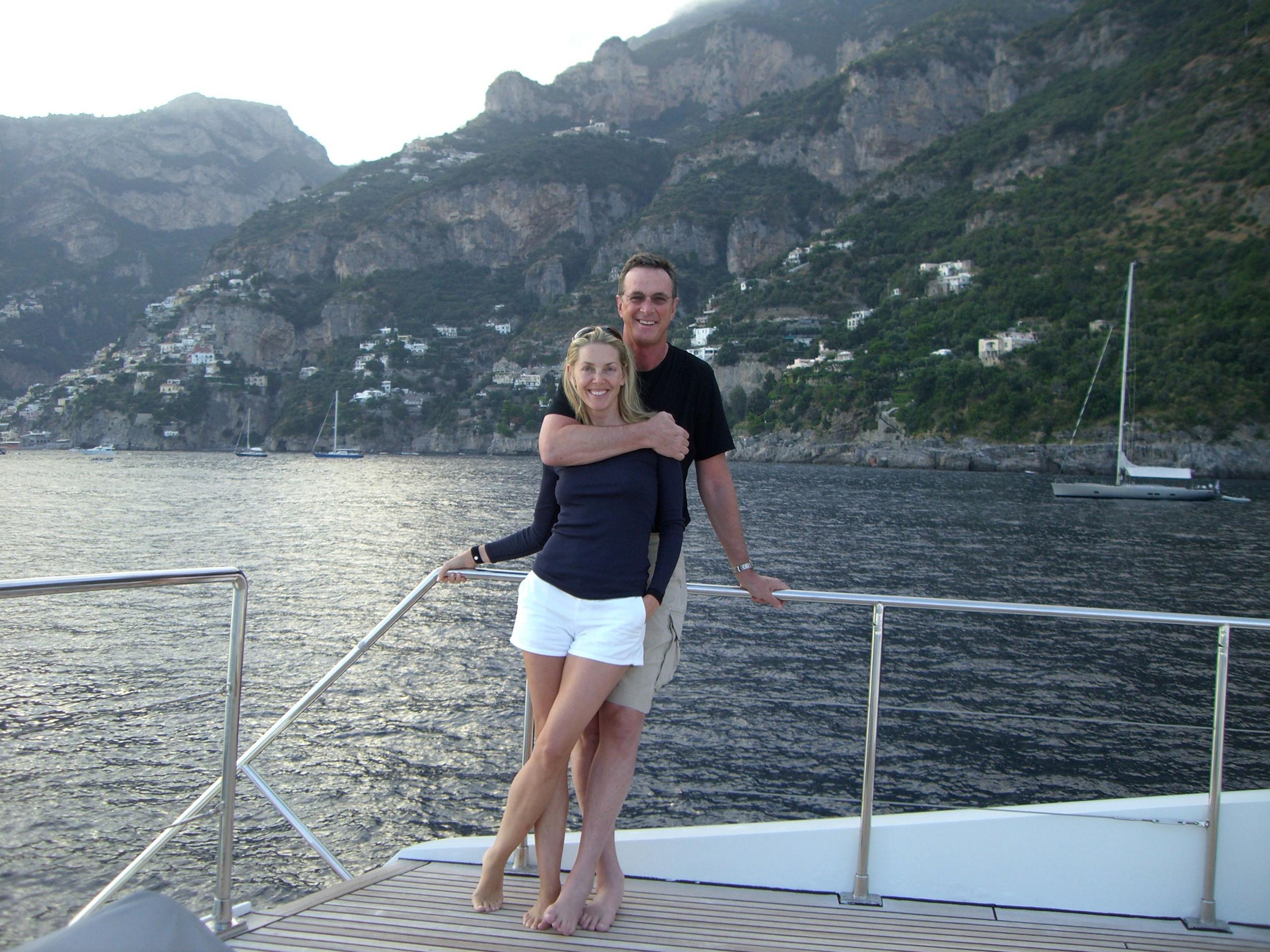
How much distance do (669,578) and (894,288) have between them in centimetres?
7572

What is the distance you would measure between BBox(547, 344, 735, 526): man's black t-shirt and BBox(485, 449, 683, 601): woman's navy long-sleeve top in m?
0.15

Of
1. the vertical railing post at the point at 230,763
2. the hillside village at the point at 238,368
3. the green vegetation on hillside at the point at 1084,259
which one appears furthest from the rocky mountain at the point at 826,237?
the vertical railing post at the point at 230,763

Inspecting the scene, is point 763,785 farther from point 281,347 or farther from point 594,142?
point 594,142

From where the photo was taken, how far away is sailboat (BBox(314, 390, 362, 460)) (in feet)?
249

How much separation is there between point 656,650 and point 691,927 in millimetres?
605

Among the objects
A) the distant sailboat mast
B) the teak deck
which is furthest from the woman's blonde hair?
the distant sailboat mast

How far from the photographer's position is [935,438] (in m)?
54.7

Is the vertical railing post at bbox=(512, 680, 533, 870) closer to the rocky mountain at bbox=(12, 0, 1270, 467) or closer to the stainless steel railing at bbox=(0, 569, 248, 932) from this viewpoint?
the stainless steel railing at bbox=(0, 569, 248, 932)

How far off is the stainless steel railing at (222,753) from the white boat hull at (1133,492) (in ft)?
127

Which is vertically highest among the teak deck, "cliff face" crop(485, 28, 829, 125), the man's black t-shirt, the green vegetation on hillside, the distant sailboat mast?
"cliff face" crop(485, 28, 829, 125)

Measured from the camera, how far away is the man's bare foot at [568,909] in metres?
1.88

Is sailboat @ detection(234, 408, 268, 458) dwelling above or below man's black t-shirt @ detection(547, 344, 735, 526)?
below

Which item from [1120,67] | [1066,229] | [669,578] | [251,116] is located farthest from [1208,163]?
[251,116]

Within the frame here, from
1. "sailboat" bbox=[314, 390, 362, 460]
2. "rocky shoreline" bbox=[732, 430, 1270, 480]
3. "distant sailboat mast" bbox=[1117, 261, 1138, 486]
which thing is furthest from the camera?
"sailboat" bbox=[314, 390, 362, 460]
